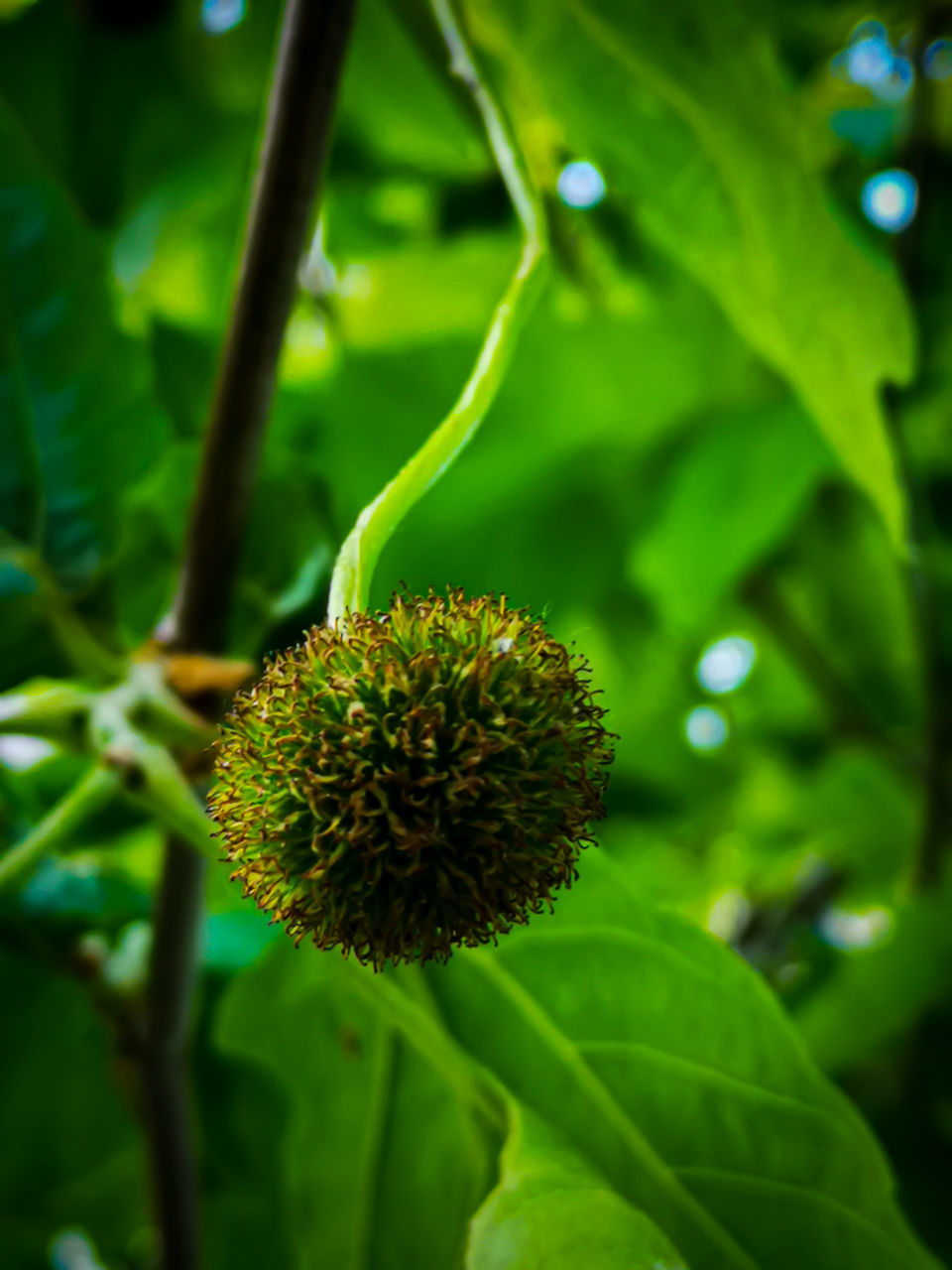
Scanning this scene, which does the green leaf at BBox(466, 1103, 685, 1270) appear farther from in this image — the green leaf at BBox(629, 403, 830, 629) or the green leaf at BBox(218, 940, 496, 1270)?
the green leaf at BBox(629, 403, 830, 629)

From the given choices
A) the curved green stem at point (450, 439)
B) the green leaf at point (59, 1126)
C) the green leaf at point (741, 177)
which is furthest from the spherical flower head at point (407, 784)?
the green leaf at point (59, 1126)

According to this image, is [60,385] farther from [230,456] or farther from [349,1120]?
[349,1120]

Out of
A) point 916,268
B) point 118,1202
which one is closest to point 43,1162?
point 118,1202

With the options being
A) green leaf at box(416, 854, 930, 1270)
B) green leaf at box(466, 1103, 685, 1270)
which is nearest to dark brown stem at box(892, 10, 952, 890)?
green leaf at box(416, 854, 930, 1270)

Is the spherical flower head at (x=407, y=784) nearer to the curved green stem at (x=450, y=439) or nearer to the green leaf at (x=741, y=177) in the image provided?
the curved green stem at (x=450, y=439)

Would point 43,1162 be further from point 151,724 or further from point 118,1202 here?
point 151,724

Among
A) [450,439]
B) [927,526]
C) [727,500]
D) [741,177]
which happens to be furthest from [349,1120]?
[927,526]
